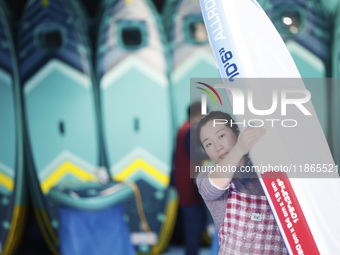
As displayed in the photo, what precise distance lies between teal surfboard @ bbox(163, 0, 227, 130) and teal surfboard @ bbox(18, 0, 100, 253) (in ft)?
2.13

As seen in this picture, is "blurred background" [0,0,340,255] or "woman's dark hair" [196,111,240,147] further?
"blurred background" [0,0,340,255]

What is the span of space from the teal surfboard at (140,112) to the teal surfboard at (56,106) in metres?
0.16

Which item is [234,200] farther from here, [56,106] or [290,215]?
[56,106]

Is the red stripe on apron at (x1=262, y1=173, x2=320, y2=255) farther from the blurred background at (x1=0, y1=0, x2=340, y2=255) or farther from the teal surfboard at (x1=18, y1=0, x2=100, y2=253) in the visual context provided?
the teal surfboard at (x1=18, y1=0, x2=100, y2=253)

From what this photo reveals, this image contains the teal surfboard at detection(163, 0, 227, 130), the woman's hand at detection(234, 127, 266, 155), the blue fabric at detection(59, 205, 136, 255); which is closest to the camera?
the woman's hand at detection(234, 127, 266, 155)

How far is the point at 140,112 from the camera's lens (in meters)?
2.74

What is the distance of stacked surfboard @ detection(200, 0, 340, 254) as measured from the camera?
637mm

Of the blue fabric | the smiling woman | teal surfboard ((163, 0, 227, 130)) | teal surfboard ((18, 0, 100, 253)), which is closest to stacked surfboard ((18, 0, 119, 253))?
teal surfboard ((18, 0, 100, 253))

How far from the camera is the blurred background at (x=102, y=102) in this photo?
2.71 m

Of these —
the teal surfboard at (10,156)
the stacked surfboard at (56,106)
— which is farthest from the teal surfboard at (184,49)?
the teal surfboard at (10,156)

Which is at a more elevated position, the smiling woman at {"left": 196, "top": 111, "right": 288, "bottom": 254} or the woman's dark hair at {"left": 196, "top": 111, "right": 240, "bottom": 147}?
the woman's dark hair at {"left": 196, "top": 111, "right": 240, "bottom": 147}

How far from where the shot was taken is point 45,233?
2.86 metres

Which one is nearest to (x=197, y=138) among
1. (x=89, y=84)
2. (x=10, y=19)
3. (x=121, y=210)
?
(x=121, y=210)

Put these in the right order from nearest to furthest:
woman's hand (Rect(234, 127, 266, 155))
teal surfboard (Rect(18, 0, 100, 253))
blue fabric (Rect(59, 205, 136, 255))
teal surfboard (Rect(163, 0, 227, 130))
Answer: woman's hand (Rect(234, 127, 266, 155))
blue fabric (Rect(59, 205, 136, 255))
teal surfboard (Rect(163, 0, 227, 130))
teal surfboard (Rect(18, 0, 100, 253))
